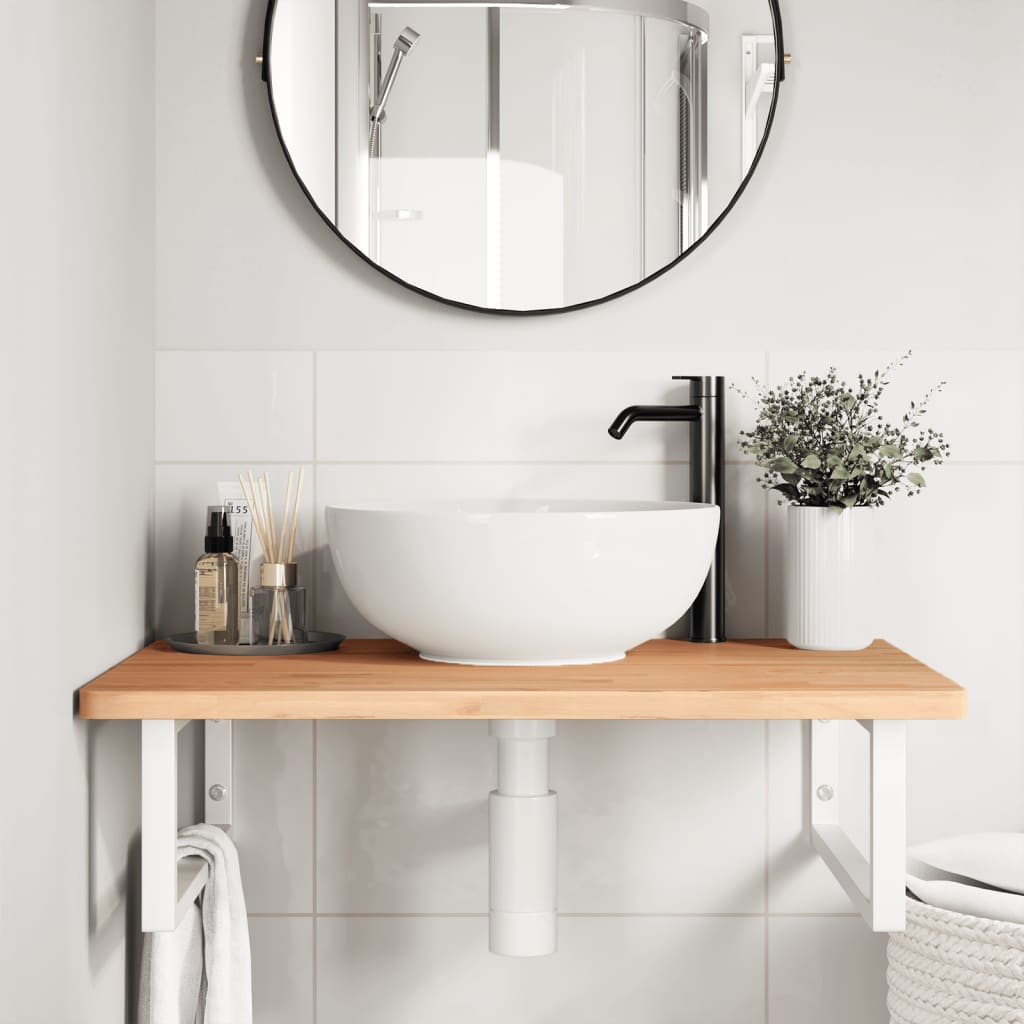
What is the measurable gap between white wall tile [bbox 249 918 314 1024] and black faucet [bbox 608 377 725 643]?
64cm

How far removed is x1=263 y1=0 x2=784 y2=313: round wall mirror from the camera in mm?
1468

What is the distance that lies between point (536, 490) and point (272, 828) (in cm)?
56

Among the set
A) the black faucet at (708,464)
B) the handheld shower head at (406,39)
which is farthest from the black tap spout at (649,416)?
the handheld shower head at (406,39)

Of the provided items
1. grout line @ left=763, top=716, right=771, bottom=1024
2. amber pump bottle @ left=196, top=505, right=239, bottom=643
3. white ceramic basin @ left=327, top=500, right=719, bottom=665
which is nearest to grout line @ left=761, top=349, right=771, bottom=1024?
grout line @ left=763, top=716, right=771, bottom=1024

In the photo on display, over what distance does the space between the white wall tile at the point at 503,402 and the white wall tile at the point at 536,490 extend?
2 cm

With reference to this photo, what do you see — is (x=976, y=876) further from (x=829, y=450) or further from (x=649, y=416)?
(x=649, y=416)

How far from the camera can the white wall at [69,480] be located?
3.20 feet

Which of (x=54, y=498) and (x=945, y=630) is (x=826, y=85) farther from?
(x=54, y=498)

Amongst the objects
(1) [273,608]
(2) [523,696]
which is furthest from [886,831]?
(1) [273,608]

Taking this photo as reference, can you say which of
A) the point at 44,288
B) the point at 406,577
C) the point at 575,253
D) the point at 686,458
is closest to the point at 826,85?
the point at 575,253

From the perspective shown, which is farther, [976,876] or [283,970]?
[283,970]

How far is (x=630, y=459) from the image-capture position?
1501mm

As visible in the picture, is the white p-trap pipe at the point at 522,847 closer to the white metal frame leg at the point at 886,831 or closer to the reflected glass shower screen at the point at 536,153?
the white metal frame leg at the point at 886,831

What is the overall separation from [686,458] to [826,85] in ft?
1.68
